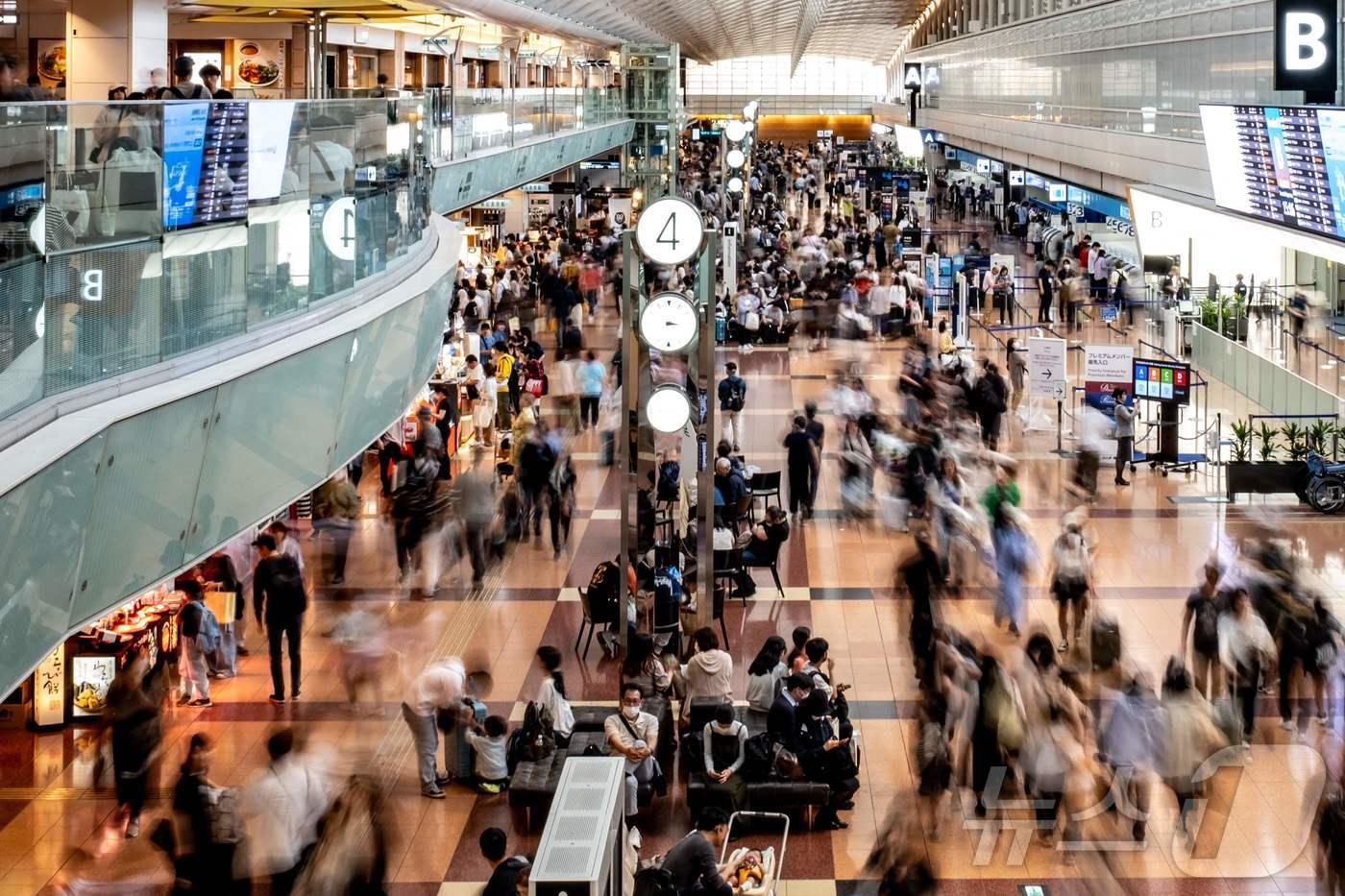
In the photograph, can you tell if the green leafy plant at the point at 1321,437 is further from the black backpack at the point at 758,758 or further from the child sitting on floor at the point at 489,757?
the child sitting on floor at the point at 489,757

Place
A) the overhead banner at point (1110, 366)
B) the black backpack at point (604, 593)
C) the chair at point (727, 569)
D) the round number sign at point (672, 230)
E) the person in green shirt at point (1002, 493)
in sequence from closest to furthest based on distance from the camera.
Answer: the round number sign at point (672, 230), the black backpack at point (604, 593), the person in green shirt at point (1002, 493), the chair at point (727, 569), the overhead banner at point (1110, 366)

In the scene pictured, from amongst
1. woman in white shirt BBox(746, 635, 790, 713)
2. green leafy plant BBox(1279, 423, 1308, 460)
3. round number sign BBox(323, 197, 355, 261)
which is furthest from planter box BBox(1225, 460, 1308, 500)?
round number sign BBox(323, 197, 355, 261)

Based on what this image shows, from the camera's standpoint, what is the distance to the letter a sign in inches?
737

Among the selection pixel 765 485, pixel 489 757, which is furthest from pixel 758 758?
pixel 765 485

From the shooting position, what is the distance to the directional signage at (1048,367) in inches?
789

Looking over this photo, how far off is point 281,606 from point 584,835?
20.5ft

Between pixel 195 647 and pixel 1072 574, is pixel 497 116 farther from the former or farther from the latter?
pixel 1072 574

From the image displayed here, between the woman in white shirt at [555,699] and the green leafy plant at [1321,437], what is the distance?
1058 cm

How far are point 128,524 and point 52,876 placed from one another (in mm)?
4038

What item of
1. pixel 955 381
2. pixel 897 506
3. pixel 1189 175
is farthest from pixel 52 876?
pixel 1189 175

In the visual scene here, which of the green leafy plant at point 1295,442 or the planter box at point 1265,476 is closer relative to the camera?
the planter box at point 1265,476

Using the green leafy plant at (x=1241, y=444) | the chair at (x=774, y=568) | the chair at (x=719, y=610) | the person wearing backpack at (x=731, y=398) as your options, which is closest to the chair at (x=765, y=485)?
the chair at (x=774, y=568)

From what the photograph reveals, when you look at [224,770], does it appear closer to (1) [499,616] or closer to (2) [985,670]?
(1) [499,616]

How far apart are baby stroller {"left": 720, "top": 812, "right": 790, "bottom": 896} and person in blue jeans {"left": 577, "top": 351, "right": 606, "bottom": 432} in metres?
12.3
